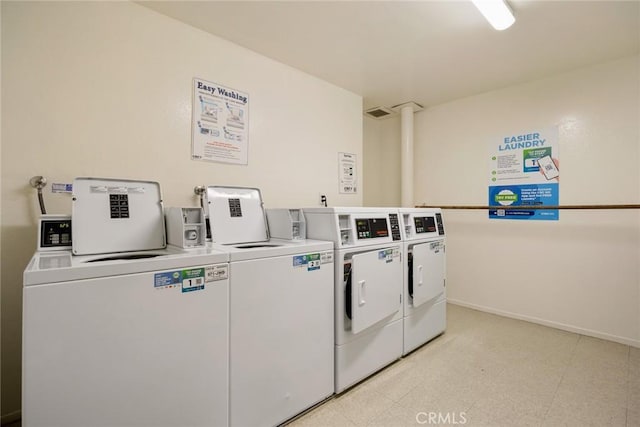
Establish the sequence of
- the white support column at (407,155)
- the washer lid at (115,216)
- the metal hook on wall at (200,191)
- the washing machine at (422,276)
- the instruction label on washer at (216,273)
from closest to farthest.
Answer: the instruction label on washer at (216,273) < the washer lid at (115,216) < the metal hook on wall at (200,191) < the washing machine at (422,276) < the white support column at (407,155)

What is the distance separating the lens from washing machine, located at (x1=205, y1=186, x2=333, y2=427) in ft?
4.78

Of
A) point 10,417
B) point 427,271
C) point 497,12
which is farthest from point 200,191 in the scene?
point 497,12

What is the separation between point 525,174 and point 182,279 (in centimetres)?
353

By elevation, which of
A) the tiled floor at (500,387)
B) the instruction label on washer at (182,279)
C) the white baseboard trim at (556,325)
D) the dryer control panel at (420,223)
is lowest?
the tiled floor at (500,387)

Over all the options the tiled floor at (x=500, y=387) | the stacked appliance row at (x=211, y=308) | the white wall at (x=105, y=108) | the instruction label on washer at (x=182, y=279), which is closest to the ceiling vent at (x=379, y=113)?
the white wall at (x=105, y=108)

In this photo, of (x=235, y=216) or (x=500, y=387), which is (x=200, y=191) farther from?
(x=500, y=387)

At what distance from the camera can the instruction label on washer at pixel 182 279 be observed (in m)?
1.23

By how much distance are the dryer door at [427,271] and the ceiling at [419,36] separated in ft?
5.71

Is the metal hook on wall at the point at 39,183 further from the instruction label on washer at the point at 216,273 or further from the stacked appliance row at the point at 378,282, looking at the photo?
the stacked appliance row at the point at 378,282

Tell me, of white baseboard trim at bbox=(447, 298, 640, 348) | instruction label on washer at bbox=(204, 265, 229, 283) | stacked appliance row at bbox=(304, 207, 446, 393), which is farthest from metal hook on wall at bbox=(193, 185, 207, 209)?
white baseboard trim at bbox=(447, 298, 640, 348)

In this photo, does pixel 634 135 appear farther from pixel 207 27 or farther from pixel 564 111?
pixel 207 27

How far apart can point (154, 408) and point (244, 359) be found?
1.34 feet

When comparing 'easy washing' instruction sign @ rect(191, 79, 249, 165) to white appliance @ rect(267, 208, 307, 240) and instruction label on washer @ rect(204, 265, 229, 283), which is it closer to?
white appliance @ rect(267, 208, 307, 240)

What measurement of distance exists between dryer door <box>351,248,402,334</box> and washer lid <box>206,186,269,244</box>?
0.77 m
